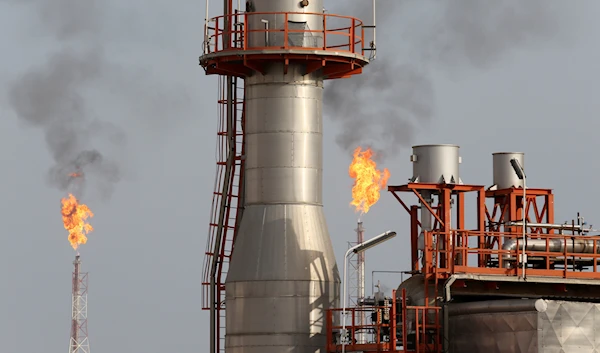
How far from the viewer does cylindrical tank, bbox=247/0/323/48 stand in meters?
70.4

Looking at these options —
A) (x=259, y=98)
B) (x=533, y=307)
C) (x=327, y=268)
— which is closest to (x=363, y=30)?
(x=259, y=98)

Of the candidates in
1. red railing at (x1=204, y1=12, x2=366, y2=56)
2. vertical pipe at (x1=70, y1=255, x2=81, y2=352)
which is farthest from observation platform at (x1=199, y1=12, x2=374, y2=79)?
vertical pipe at (x1=70, y1=255, x2=81, y2=352)

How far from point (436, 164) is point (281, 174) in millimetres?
5936

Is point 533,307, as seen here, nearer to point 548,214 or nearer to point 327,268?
point 327,268

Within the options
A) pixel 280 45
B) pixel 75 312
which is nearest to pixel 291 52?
pixel 280 45

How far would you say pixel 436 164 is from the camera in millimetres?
69562

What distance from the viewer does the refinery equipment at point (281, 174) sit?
6956cm

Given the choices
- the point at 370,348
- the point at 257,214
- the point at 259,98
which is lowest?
the point at 370,348

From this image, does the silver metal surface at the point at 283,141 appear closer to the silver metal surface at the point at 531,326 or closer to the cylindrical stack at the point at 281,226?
the cylindrical stack at the point at 281,226

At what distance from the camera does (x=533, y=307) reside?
6431 cm

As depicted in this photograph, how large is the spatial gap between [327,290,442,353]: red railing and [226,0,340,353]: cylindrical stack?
1.85m

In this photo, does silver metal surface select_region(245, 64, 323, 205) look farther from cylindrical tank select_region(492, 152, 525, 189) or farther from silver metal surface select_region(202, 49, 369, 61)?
cylindrical tank select_region(492, 152, 525, 189)

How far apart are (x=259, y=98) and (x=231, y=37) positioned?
8.96 feet

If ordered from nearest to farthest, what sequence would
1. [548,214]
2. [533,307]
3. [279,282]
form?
[533,307], [279,282], [548,214]
